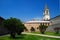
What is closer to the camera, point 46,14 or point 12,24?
point 12,24

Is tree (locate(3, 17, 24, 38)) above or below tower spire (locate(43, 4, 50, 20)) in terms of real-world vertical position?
below

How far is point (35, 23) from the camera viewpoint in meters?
60.7

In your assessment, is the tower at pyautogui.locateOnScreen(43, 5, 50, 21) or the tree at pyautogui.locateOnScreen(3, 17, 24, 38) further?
the tower at pyautogui.locateOnScreen(43, 5, 50, 21)

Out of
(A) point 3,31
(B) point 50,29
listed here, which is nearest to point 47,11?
(B) point 50,29

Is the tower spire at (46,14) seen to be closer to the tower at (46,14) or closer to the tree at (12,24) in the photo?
the tower at (46,14)

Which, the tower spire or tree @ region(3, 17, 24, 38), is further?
the tower spire

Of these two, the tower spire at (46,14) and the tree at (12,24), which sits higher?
the tower spire at (46,14)

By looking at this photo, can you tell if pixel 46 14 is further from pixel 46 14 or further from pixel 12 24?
pixel 12 24

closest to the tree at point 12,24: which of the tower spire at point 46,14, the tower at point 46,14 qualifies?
the tower at point 46,14

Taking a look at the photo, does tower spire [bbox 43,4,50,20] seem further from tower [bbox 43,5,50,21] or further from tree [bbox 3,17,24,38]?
tree [bbox 3,17,24,38]

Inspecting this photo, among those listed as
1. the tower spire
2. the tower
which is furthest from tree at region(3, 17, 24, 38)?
the tower spire

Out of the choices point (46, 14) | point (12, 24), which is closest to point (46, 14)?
point (46, 14)

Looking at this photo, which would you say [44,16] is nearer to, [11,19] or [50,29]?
[50,29]

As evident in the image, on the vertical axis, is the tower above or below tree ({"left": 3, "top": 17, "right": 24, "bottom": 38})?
above
